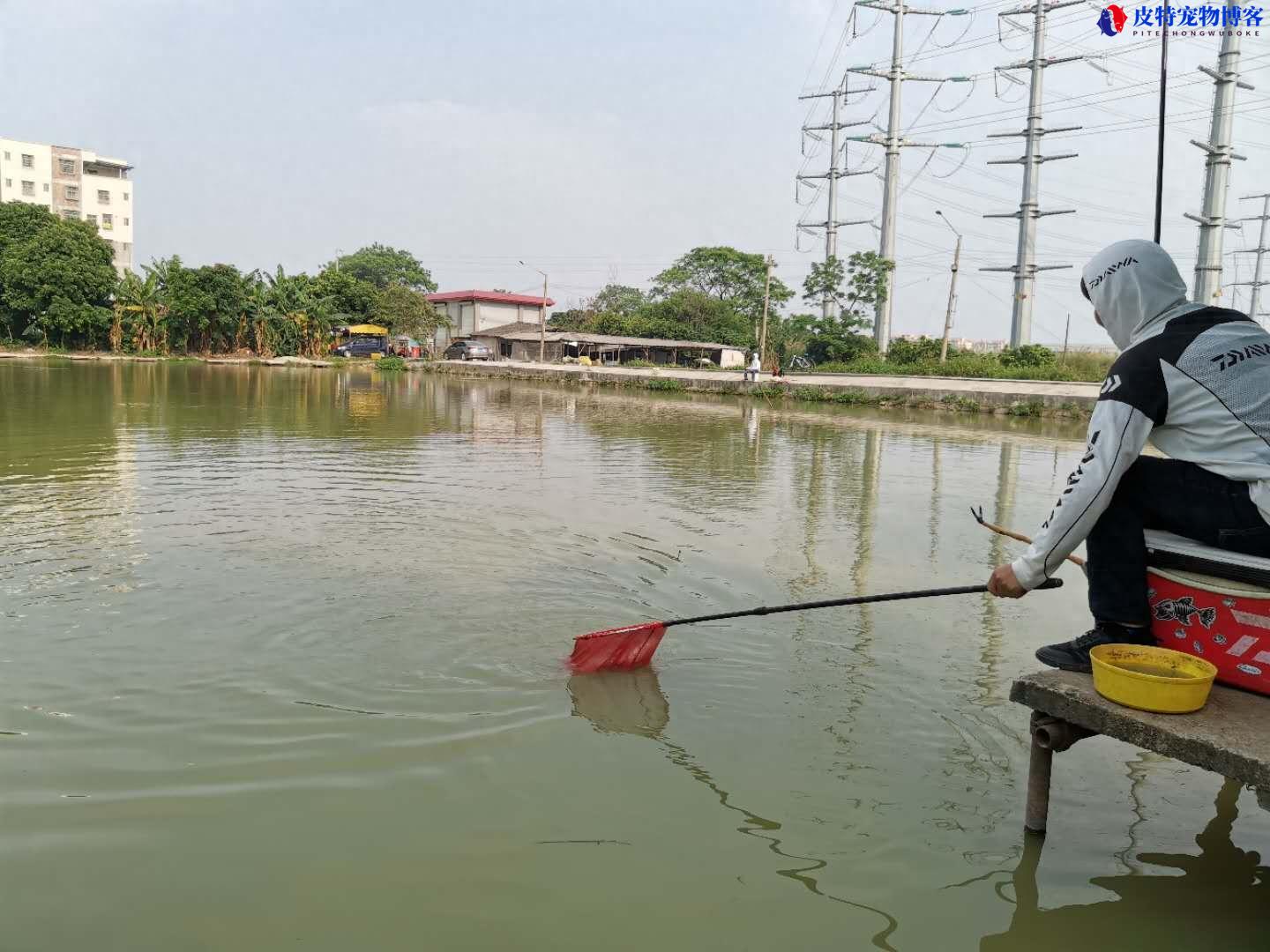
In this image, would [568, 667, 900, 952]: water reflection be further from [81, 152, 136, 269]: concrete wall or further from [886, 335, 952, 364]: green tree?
[81, 152, 136, 269]: concrete wall

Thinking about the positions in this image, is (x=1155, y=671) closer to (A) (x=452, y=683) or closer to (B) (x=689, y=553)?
(A) (x=452, y=683)

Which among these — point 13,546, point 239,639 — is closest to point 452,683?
point 239,639

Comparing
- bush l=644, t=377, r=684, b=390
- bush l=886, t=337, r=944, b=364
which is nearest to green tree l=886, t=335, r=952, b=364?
bush l=886, t=337, r=944, b=364

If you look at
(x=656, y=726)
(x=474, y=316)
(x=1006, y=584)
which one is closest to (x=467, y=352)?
(x=474, y=316)

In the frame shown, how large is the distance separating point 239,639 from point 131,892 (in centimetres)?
229

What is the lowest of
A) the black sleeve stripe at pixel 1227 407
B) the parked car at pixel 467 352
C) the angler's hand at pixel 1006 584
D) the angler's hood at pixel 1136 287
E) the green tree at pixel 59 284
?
the angler's hand at pixel 1006 584

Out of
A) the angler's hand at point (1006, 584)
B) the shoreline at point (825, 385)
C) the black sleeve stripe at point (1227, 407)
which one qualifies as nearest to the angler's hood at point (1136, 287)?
the black sleeve stripe at point (1227, 407)

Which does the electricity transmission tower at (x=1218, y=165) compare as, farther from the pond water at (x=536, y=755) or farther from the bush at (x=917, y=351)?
the pond water at (x=536, y=755)

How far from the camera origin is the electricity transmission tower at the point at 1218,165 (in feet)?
87.5

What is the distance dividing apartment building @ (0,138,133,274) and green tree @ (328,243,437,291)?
16.9 meters

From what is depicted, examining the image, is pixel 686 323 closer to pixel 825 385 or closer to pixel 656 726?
pixel 825 385

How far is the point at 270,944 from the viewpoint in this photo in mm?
2500

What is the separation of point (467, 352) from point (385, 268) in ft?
96.1

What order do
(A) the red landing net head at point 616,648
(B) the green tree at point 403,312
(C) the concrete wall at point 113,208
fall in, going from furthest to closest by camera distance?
(C) the concrete wall at point 113,208, (B) the green tree at point 403,312, (A) the red landing net head at point 616,648
